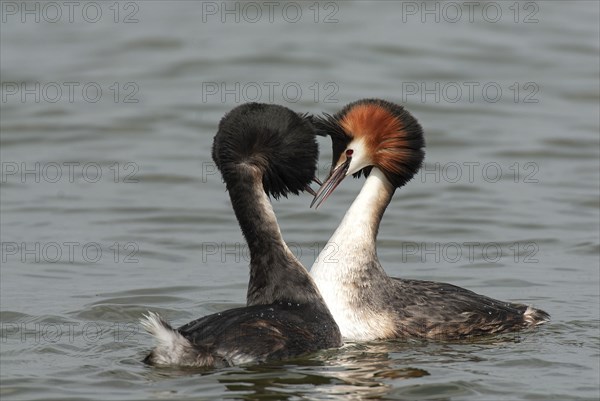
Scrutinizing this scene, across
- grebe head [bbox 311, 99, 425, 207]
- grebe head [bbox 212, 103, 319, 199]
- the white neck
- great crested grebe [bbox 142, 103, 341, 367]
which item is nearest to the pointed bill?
grebe head [bbox 311, 99, 425, 207]

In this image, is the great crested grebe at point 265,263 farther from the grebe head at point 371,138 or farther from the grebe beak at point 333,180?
the grebe head at point 371,138

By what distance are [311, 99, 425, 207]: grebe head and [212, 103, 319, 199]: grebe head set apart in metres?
1.04

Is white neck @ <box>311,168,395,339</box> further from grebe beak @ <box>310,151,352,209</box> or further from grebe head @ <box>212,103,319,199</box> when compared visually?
grebe head @ <box>212,103,319,199</box>

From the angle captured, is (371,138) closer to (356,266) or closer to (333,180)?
(333,180)

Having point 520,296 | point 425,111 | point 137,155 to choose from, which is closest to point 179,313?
point 520,296

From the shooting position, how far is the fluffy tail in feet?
24.7

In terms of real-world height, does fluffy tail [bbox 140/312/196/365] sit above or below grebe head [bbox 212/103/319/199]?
below

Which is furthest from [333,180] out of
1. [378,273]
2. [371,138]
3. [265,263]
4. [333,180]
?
[265,263]

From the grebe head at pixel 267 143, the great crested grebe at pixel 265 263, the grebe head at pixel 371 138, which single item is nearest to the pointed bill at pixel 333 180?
the grebe head at pixel 371 138

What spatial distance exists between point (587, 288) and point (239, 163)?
3.94 metres

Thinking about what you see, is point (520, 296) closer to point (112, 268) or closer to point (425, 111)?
point (112, 268)

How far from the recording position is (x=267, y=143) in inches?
332

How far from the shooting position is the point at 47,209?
45.9 feet

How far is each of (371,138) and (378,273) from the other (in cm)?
96
